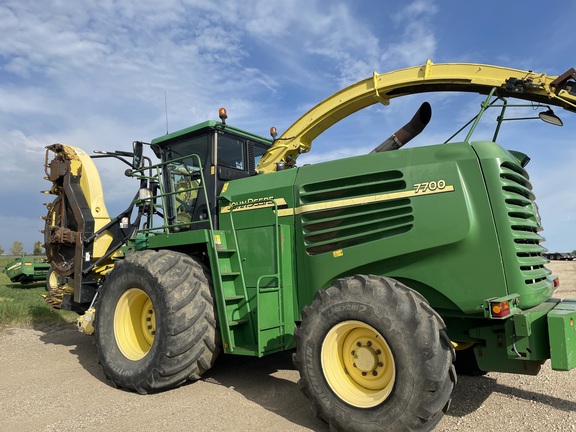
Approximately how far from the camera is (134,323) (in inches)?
215

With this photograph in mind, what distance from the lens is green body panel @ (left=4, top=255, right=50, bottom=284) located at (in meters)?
19.5

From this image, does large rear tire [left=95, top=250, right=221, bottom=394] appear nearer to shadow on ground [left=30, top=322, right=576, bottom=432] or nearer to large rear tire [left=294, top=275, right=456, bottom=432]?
shadow on ground [left=30, top=322, right=576, bottom=432]

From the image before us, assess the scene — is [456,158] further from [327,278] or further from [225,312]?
[225,312]

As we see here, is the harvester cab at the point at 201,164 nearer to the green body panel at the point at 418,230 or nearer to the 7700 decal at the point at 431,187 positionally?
the green body panel at the point at 418,230

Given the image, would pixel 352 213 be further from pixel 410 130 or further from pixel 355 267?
pixel 410 130

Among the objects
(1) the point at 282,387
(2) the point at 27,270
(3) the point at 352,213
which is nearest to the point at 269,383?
(1) the point at 282,387

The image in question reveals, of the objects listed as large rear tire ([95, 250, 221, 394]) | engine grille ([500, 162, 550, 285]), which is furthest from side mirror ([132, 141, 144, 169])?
engine grille ([500, 162, 550, 285])

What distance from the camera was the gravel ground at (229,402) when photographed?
152 inches

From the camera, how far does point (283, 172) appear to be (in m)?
5.07

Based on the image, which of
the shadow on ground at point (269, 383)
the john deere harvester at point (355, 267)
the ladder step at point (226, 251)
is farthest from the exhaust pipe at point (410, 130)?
the shadow on ground at point (269, 383)

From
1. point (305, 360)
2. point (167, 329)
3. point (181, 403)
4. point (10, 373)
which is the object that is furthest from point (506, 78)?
point (10, 373)

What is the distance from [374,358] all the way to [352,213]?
4.42 ft

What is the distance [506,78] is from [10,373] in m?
6.96

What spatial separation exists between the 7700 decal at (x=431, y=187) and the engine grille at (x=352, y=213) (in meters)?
0.13
